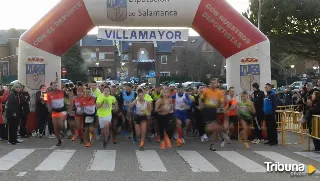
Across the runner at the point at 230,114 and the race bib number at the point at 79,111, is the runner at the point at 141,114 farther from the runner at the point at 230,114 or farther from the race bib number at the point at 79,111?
the runner at the point at 230,114

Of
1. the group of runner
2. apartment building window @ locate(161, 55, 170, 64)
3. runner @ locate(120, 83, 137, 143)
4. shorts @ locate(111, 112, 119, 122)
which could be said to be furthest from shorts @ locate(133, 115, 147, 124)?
apartment building window @ locate(161, 55, 170, 64)

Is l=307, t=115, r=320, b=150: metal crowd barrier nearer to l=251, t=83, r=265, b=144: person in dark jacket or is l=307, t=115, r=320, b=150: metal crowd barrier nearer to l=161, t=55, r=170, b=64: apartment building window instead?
l=251, t=83, r=265, b=144: person in dark jacket

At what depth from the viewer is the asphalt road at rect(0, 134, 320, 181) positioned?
884 cm

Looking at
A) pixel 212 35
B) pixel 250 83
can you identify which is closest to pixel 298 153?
pixel 250 83

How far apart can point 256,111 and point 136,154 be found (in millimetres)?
4568

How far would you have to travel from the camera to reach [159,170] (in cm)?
948

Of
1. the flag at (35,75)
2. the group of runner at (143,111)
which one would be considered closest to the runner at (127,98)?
the group of runner at (143,111)

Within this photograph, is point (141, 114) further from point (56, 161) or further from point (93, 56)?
point (93, 56)

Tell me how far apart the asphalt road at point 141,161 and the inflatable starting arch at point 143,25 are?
105 inches

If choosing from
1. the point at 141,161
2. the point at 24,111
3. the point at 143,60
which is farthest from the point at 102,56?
the point at 141,161

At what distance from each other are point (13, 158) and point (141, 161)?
2966mm

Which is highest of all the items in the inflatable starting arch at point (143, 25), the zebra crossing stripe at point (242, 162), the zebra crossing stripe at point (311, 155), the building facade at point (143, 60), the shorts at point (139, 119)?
the building facade at point (143, 60)

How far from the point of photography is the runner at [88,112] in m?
13.1

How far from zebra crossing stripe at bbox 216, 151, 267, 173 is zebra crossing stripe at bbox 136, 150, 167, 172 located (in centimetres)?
167
